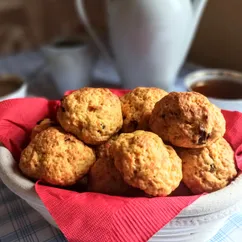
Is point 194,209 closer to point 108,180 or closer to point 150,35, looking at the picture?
point 108,180

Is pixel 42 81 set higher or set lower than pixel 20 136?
lower

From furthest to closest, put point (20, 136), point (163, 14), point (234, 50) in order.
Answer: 1. point (234, 50)
2. point (163, 14)
3. point (20, 136)

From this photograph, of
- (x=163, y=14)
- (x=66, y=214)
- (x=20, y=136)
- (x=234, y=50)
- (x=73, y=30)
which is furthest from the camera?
(x=73, y=30)

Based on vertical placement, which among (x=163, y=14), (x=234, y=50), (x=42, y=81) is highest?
(x=163, y=14)

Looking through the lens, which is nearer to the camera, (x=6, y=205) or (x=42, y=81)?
(x=6, y=205)

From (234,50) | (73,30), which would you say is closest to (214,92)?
(234,50)

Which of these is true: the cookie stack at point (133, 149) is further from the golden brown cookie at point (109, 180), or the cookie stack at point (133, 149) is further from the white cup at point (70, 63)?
the white cup at point (70, 63)

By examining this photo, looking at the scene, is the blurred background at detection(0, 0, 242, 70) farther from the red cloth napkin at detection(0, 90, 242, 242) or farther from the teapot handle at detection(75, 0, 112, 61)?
the red cloth napkin at detection(0, 90, 242, 242)

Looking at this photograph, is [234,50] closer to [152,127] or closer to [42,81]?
[42,81]
